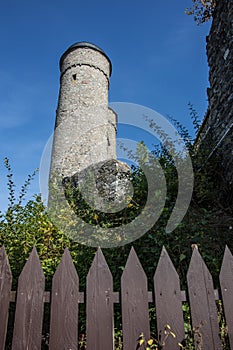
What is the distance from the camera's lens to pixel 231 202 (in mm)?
3701

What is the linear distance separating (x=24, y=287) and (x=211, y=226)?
205 cm

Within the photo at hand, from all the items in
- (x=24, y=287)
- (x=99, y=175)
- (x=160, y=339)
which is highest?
(x=99, y=175)

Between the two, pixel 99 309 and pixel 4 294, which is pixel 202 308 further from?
pixel 4 294

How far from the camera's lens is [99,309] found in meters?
1.68

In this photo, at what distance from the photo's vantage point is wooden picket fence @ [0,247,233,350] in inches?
64.0

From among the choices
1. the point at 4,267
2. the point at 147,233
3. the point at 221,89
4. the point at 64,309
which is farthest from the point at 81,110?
the point at 64,309

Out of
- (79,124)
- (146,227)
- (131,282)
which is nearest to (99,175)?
(146,227)

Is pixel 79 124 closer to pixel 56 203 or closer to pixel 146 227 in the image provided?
pixel 56 203

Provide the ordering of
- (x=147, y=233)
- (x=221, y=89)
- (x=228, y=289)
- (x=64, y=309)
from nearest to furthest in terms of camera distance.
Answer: (x=64, y=309), (x=228, y=289), (x=147, y=233), (x=221, y=89)

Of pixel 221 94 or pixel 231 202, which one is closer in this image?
pixel 231 202

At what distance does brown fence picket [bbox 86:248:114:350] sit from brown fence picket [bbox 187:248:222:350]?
513 millimetres

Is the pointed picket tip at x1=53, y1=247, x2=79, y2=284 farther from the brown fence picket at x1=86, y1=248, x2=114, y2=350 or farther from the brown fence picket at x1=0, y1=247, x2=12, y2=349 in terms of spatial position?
the brown fence picket at x1=0, y1=247, x2=12, y2=349

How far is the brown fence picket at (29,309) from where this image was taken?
5.28 ft

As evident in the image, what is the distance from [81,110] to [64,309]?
11.5m
